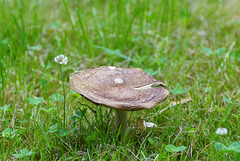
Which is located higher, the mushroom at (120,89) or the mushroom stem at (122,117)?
the mushroom at (120,89)

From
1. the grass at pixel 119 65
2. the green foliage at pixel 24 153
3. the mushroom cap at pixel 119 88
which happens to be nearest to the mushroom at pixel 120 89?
the mushroom cap at pixel 119 88

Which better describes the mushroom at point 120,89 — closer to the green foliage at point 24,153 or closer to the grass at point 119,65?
the grass at point 119,65

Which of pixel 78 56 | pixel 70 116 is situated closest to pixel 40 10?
pixel 78 56

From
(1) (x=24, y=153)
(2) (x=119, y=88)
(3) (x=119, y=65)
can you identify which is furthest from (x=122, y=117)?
(3) (x=119, y=65)

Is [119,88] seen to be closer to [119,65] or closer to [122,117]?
[122,117]

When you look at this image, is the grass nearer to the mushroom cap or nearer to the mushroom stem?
the mushroom stem

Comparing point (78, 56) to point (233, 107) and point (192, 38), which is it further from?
point (233, 107)

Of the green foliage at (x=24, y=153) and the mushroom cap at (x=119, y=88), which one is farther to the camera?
the green foliage at (x=24, y=153)
